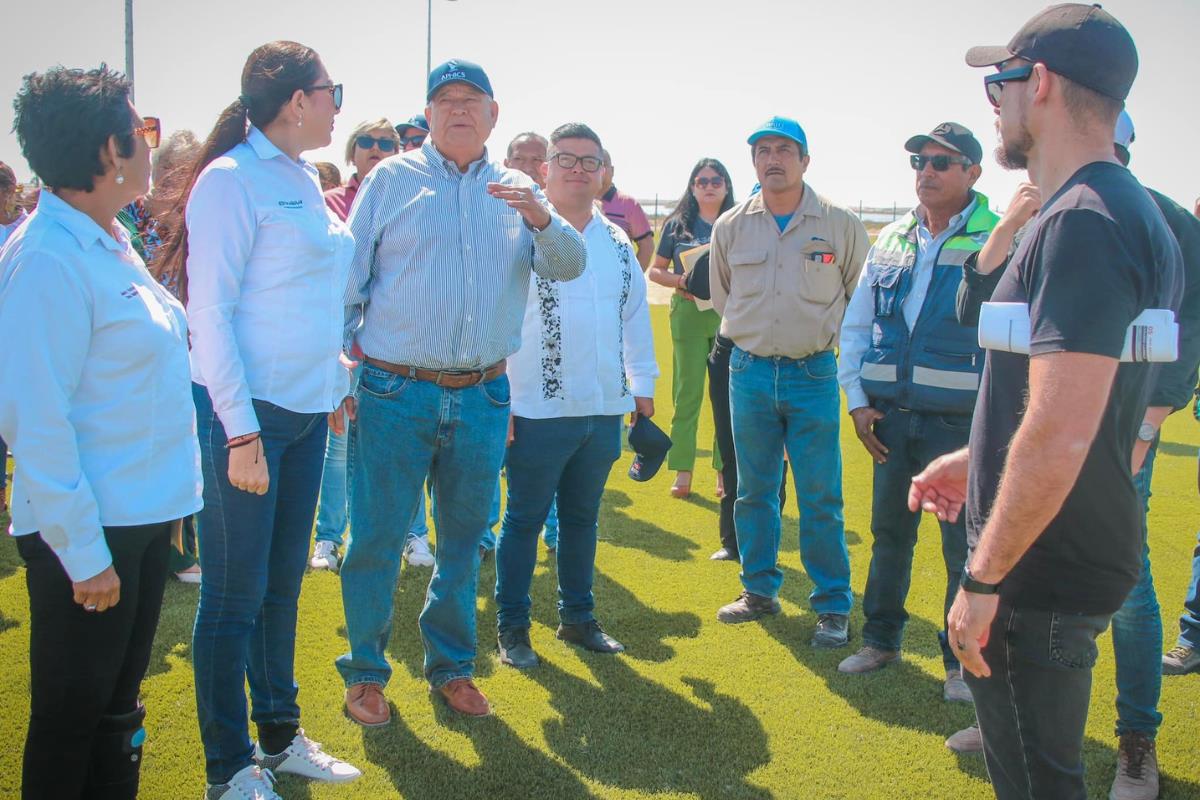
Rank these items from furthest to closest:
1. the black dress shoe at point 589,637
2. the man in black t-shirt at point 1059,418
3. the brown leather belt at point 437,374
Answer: the black dress shoe at point 589,637 → the brown leather belt at point 437,374 → the man in black t-shirt at point 1059,418

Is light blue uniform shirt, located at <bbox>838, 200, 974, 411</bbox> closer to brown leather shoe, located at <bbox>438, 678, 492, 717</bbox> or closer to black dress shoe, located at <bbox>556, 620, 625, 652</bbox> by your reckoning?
black dress shoe, located at <bbox>556, 620, 625, 652</bbox>

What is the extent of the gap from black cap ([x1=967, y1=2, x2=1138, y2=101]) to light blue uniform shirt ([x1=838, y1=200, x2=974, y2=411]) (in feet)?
6.74

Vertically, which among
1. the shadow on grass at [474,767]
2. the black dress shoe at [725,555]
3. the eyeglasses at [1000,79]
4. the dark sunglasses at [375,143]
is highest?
the eyeglasses at [1000,79]

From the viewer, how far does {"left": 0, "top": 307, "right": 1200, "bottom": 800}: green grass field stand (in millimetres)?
3350

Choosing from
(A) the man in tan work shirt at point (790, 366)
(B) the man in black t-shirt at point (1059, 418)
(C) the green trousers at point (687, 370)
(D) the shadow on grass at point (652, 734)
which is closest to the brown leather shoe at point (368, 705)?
(D) the shadow on grass at point (652, 734)

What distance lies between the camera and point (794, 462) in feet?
16.0

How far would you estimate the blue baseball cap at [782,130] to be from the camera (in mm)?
4715

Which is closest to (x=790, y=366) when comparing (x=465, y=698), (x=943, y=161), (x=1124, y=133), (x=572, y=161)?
(x=943, y=161)

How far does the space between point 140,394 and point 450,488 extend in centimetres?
152

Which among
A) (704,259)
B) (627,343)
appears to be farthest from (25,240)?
(704,259)

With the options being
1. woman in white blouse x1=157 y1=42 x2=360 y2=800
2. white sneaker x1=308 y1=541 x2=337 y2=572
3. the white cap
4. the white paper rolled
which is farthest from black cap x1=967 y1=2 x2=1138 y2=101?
white sneaker x1=308 y1=541 x2=337 y2=572

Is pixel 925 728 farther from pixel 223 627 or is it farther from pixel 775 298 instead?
pixel 223 627

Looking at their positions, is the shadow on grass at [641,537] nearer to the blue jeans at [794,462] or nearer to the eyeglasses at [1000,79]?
the blue jeans at [794,462]

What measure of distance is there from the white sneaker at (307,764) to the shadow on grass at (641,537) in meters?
2.86
